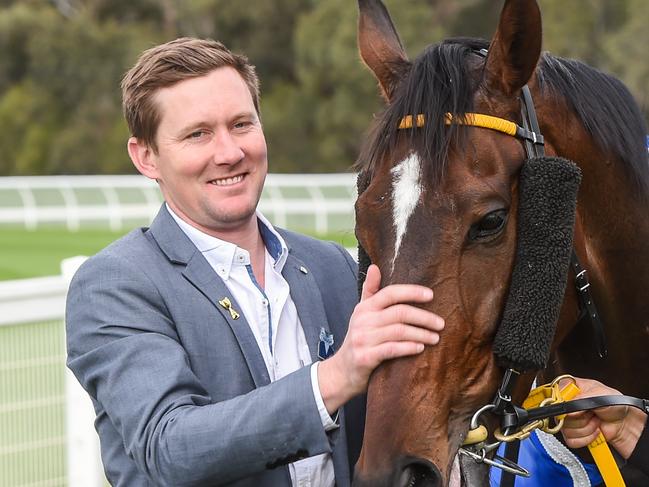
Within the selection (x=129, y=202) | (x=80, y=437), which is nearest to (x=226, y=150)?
(x=80, y=437)

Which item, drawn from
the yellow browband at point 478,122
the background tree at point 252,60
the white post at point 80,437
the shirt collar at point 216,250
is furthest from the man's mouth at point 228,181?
the background tree at point 252,60

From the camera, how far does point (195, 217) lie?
273cm

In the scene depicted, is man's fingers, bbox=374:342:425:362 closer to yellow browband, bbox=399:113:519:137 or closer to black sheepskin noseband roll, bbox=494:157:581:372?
black sheepskin noseband roll, bbox=494:157:581:372

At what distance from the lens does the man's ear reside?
2.79 m

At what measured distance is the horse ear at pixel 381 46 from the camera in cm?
254

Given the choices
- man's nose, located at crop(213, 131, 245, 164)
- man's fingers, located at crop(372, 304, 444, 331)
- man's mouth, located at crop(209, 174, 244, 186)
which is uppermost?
man's nose, located at crop(213, 131, 245, 164)

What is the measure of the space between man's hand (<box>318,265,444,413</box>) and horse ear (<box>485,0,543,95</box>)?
0.57 m

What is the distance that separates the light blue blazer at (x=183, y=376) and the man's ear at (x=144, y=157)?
125 millimetres

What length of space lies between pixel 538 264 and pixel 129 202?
1862cm

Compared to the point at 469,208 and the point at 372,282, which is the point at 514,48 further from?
the point at 372,282

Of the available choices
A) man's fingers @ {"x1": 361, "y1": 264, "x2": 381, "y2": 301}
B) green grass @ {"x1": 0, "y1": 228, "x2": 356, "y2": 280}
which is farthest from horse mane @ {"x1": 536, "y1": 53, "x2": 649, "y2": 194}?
green grass @ {"x1": 0, "y1": 228, "x2": 356, "y2": 280}

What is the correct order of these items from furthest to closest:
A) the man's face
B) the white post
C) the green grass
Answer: the green grass
the white post
the man's face

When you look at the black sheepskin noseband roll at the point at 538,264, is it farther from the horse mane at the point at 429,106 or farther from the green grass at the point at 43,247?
the green grass at the point at 43,247

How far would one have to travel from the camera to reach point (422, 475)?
6.73 feet
